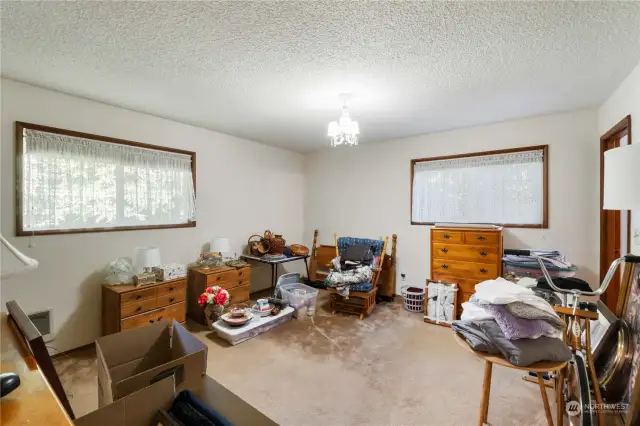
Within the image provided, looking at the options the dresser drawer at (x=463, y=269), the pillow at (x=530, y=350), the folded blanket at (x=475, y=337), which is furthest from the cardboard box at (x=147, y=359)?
the dresser drawer at (x=463, y=269)

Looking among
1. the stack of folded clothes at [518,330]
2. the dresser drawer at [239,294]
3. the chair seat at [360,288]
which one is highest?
the stack of folded clothes at [518,330]

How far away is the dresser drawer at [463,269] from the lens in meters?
3.16

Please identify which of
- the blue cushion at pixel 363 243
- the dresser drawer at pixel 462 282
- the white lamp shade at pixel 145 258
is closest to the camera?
the white lamp shade at pixel 145 258

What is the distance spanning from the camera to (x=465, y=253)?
3.30 metres

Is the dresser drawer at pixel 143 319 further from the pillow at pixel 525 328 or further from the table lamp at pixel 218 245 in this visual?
the pillow at pixel 525 328

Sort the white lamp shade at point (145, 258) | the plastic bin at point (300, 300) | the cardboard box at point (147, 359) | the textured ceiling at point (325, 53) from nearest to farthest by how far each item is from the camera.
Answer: the cardboard box at point (147, 359), the textured ceiling at point (325, 53), the white lamp shade at point (145, 258), the plastic bin at point (300, 300)

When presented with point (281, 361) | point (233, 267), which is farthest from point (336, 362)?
point (233, 267)

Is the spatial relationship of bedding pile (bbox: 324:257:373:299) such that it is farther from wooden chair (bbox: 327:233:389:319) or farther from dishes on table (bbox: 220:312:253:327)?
dishes on table (bbox: 220:312:253:327)

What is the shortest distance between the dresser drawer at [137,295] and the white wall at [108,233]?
1.55 feet

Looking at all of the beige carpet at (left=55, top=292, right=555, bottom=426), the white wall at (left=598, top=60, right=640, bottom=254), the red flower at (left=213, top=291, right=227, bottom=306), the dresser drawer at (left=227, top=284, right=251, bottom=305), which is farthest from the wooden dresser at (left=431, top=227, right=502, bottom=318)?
the red flower at (left=213, top=291, right=227, bottom=306)

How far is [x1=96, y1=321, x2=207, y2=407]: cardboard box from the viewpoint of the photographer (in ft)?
3.49

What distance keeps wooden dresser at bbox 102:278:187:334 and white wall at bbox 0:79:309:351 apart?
238mm

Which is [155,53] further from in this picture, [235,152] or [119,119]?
[235,152]

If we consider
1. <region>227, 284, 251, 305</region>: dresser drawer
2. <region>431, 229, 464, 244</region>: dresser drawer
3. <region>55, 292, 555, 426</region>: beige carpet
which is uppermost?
<region>431, 229, 464, 244</region>: dresser drawer
